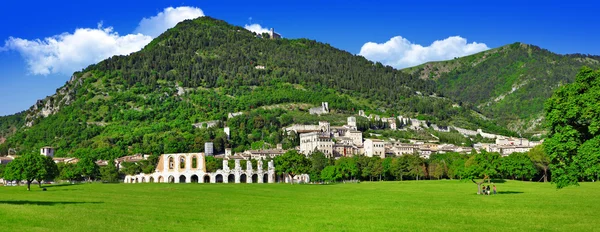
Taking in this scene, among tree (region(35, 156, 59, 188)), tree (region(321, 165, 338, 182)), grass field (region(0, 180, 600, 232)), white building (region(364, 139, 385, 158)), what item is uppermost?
white building (region(364, 139, 385, 158))

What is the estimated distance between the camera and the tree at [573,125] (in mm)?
40875

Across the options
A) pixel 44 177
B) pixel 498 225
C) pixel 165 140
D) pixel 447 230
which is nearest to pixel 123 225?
pixel 447 230

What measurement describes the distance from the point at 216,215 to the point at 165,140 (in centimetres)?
15756

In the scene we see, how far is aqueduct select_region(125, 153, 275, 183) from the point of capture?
13050 cm

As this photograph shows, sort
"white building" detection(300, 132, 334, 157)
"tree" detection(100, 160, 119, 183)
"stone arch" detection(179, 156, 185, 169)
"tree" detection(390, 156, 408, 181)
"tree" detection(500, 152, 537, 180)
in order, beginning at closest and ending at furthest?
"tree" detection(500, 152, 537, 180), "stone arch" detection(179, 156, 185, 169), "tree" detection(390, 156, 408, 181), "tree" detection(100, 160, 119, 183), "white building" detection(300, 132, 334, 157)

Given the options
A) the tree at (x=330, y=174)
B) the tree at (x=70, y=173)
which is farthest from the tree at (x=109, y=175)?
the tree at (x=330, y=174)

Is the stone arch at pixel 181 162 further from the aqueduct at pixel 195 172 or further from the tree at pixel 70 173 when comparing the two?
the tree at pixel 70 173

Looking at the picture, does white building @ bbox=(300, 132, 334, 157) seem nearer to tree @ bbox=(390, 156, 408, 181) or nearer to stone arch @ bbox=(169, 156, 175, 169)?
tree @ bbox=(390, 156, 408, 181)

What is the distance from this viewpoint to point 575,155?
4284 cm

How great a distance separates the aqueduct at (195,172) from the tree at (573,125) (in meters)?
92.2

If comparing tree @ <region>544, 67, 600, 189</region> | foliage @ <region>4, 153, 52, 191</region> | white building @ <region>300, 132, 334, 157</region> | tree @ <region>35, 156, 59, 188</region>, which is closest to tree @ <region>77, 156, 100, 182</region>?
tree @ <region>35, 156, 59, 188</region>

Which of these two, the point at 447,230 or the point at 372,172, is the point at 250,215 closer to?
the point at 447,230

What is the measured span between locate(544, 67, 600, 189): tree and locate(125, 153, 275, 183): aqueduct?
92.2 metres

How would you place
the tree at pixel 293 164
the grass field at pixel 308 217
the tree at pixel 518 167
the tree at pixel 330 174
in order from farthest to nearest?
1. the tree at pixel 330 174
2. the tree at pixel 293 164
3. the tree at pixel 518 167
4. the grass field at pixel 308 217
